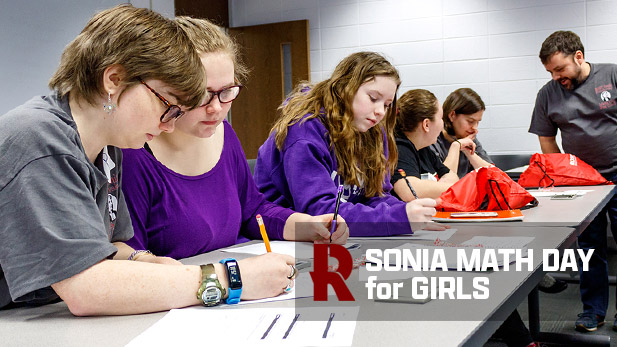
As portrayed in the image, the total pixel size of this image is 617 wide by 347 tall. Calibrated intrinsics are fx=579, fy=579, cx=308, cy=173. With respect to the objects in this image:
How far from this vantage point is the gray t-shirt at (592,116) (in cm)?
328

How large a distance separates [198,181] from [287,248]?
29 cm

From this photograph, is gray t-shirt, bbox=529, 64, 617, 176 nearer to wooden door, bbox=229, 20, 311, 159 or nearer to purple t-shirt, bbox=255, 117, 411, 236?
purple t-shirt, bbox=255, 117, 411, 236

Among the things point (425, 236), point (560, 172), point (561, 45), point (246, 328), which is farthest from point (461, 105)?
point (246, 328)

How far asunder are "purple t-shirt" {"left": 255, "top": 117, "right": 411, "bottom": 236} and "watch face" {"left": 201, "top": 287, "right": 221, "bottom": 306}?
78cm

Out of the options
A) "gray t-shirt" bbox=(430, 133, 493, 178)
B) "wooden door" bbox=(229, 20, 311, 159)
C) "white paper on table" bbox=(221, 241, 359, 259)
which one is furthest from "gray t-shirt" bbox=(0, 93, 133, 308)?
"wooden door" bbox=(229, 20, 311, 159)

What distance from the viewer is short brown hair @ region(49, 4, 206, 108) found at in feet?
3.12

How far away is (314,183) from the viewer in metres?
1.79

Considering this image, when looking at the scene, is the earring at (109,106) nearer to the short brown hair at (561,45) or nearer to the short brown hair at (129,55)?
the short brown hair at (129,55)

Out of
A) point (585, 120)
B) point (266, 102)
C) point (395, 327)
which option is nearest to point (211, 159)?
point (395, 327)

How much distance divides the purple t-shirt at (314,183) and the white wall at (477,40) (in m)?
3.08

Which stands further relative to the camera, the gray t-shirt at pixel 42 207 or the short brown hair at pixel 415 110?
the short brown hair at pixel 415 110

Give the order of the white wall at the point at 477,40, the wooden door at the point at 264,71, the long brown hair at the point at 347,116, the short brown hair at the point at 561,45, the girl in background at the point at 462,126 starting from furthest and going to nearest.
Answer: the wooden door at the point at 264,71 → the white wall at the point at 477,40 → the girl in background at the point at 462,126 → the short brown hair at the point at 561,45 → the long brown hair at the point at 347,116

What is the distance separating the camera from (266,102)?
219 inches

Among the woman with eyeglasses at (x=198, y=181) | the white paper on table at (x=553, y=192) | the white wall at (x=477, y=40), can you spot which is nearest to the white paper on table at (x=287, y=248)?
the woman with eyeglasses at (x=198, y=181)
